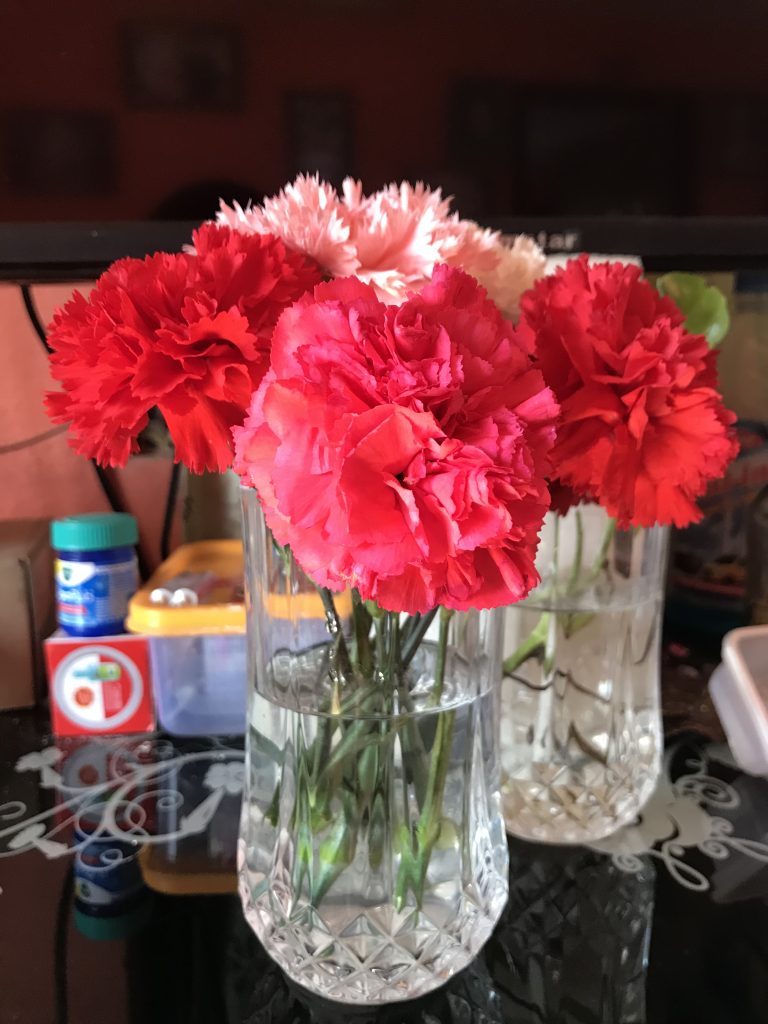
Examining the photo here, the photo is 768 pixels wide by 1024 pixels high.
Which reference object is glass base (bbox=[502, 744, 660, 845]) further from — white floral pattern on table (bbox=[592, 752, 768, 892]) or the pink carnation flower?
the pink carnation flower

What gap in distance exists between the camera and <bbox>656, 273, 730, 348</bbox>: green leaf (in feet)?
1.55

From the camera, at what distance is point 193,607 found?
1.94ft

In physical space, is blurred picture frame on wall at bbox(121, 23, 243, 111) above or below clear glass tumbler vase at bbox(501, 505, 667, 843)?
above

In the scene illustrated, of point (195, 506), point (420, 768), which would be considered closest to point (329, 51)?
point (195, 506)

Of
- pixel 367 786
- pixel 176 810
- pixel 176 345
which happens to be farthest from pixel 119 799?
pixel 176 345

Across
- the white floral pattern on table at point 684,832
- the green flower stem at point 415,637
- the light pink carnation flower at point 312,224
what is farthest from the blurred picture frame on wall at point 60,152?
the white floral pattern on table at point 684,832

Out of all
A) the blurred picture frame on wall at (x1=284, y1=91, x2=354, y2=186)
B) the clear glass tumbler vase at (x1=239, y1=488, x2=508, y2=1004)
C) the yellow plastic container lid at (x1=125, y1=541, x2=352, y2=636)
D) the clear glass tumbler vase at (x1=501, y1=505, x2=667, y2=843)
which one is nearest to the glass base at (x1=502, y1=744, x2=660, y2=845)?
the clear glass tumbler vase at (x1=501, y1=505, x2=667, y2=843)

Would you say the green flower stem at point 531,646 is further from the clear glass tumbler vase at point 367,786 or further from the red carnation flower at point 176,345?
the red carnation flower at point 176,345

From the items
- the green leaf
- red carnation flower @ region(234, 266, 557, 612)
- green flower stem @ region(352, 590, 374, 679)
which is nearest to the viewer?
red carnation flower @ region(234, 266, 557, 612)

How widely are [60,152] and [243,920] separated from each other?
51 cm

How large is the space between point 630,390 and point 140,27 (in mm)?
469

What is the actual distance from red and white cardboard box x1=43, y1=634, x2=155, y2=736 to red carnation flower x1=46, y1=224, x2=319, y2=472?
32 centimetres

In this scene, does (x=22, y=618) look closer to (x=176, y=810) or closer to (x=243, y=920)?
(x=176, y=810)

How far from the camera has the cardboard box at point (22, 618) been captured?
64 centimetres
